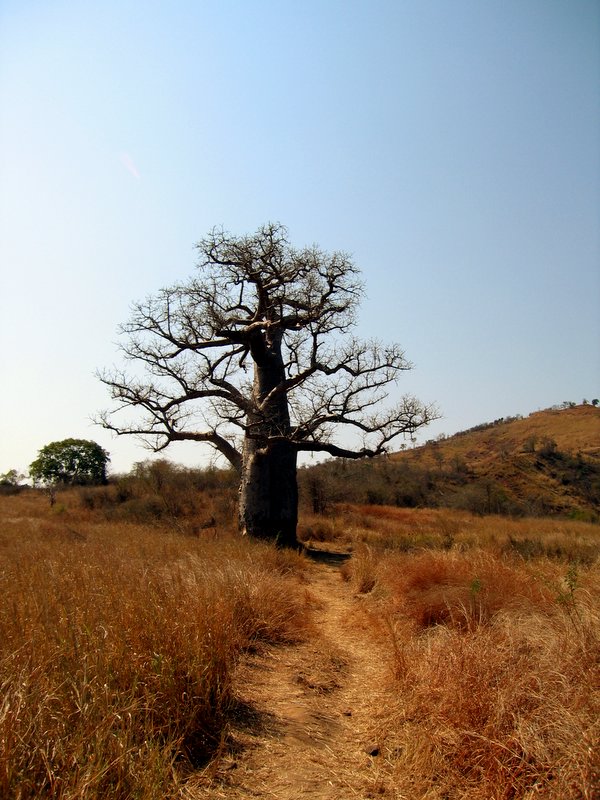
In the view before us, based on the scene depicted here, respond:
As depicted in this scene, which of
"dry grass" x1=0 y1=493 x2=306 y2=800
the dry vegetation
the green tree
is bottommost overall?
the dry vegetation

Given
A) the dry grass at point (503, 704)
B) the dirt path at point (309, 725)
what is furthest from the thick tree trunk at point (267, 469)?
the dry grass at point (503, 704)

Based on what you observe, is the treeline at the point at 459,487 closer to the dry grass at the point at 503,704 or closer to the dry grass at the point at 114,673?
the dry grass at the point at 114,673

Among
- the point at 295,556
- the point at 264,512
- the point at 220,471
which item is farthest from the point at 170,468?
the point at 295,556

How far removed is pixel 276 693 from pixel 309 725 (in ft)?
1.52

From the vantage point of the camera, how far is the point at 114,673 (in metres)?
2.57

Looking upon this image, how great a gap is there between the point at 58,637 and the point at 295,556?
20.8 feet

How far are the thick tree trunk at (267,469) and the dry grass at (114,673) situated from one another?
239 inches

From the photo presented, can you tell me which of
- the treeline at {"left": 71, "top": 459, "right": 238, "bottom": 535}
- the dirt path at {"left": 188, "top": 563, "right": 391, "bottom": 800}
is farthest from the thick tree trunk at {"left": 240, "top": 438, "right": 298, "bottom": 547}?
the dirt path at {"left": 188, "top": 563, "right": 391, "bottom": 800}

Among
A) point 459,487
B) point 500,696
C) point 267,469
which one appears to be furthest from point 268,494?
point 459,487

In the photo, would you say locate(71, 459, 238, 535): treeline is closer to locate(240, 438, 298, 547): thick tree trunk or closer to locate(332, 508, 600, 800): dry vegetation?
locate(240, 438, 298, 547): thick tree trunk

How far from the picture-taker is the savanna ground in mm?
2076

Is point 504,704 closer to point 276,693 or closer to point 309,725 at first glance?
point 309,725

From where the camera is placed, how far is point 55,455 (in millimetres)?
35438

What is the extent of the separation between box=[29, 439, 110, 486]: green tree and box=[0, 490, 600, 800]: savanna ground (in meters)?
31.7
